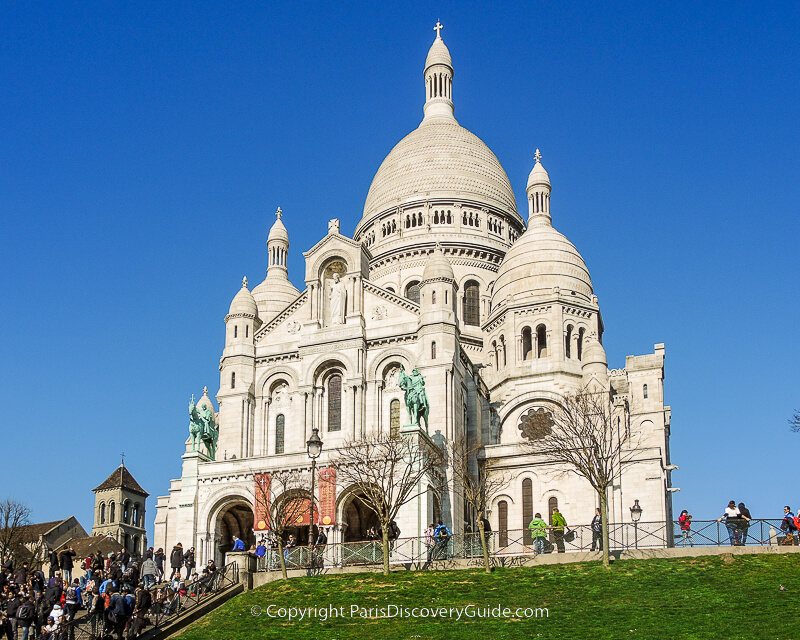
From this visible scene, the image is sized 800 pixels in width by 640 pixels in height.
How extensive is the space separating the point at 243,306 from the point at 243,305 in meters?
0.09

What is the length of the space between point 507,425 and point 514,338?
18.8 ft

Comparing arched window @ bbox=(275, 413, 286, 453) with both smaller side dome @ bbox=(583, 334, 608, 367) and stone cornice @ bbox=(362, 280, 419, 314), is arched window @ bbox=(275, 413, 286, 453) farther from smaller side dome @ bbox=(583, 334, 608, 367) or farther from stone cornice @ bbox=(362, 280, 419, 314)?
smaller side dome @ bbox=(583, 334, 608, 367)

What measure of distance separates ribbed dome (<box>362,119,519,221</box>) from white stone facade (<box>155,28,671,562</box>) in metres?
5.44

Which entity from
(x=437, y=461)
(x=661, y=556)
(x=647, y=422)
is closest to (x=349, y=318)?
(x=437, y=461)

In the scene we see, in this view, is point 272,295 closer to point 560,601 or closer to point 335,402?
point 335,402

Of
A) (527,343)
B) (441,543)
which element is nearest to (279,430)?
(527,343)

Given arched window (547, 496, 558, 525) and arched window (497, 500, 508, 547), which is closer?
arched window (547, 496, 558, 525)

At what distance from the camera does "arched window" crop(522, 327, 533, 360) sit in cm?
6569

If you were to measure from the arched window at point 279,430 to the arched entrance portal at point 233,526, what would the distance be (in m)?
4.90

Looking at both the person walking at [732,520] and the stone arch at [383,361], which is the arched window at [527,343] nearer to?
the stone arch at [383,361]

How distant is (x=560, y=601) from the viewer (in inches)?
1218

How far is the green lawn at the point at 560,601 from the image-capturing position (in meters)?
27.5

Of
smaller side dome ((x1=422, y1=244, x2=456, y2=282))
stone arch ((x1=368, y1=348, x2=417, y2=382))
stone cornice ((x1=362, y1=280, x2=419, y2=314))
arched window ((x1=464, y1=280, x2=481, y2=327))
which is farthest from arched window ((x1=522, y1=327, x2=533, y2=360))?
stone arch ((x1=368, y1=348, x2=417, y2=382))

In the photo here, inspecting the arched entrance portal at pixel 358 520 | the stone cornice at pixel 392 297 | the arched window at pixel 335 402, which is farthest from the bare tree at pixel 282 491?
the stone cornice at pixel 392 297
